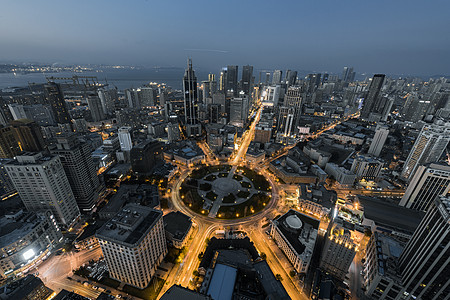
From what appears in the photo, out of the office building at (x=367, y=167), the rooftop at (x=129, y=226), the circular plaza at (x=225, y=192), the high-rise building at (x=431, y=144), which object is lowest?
the circular plaza at (x=225, y=192)

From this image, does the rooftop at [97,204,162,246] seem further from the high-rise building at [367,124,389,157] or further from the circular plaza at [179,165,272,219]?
the high-rise building at [367,124,389,157]

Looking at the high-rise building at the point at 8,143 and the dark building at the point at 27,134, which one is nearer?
the dark building at the point at 27,134

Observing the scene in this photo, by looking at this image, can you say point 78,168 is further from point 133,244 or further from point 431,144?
point 431,144

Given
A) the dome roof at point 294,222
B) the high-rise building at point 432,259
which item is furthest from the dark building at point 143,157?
the high-rise building at point 432,259

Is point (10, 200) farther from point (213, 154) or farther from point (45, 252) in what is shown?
point (213, 154)

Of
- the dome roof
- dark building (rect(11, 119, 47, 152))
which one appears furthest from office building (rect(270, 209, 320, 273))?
dark building (rect(11, 119, 47, 152))

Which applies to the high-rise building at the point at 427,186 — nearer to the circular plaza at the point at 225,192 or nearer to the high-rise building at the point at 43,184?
the circular plaza at the point at 225,192
